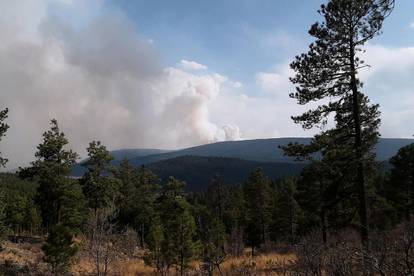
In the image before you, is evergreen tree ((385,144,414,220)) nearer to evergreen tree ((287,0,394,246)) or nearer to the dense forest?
the dense forest

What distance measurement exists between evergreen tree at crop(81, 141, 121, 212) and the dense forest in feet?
0.34

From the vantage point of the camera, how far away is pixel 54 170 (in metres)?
36.8

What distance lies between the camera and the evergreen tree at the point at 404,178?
145ft

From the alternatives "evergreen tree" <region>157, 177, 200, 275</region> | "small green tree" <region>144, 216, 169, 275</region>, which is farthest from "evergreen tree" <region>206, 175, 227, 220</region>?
"evergreen tree" <region>157, 177, 200, 275</region>

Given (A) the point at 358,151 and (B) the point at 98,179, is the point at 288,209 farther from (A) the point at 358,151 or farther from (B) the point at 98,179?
(A) the point at 358,151

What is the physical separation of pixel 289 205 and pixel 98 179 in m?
29.6

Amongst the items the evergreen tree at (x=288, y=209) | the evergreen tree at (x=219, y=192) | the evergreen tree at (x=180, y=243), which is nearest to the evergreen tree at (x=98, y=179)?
the evergreen tree at (x=180, y=243)

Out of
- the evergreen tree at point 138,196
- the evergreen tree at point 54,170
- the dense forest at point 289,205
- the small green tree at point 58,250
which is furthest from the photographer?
the evergreen tree at point 138,196

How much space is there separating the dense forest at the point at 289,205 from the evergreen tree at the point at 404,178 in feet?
0.41

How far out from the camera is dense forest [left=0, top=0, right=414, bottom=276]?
42.4 feet

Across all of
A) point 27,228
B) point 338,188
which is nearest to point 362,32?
point 338,188

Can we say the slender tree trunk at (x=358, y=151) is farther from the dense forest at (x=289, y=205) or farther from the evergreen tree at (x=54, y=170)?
the evergreen tree at (x=54, y=170)

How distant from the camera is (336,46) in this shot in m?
16.1

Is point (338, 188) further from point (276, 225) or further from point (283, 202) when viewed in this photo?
point (276, 225)
